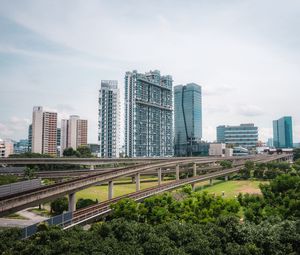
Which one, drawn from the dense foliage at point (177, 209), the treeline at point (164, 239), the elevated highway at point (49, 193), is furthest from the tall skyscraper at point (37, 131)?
the treeline at point (164, 239)

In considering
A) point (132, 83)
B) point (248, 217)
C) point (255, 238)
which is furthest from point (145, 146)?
point (255, 238)

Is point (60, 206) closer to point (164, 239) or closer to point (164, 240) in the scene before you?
point (164, 239)

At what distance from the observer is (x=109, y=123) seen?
169 m

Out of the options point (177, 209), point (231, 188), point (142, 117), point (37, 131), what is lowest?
point (231, 188)

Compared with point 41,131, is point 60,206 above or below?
below

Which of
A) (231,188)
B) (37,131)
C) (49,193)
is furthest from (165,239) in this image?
(37,131)

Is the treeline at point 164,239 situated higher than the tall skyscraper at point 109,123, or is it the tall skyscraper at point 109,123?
the tall skyscraper at point 109,123

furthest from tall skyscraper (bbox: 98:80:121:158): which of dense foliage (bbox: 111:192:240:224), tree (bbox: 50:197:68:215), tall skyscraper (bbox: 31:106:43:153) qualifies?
dense foliage (bbox: 111:192:240:224)

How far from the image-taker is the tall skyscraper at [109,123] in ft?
549

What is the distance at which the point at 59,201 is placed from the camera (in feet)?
188

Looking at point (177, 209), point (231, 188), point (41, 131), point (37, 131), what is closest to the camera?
point (177, 209)

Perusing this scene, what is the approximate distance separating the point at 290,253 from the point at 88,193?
63510 mm

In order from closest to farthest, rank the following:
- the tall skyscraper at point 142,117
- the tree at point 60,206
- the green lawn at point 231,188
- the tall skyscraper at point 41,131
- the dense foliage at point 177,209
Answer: the dense foliage at point 177,209
the tree at point 60,206
the green lawn at point 231,188
the tall skyscraper at point 142,117
the tall skyscraper at point 41,131

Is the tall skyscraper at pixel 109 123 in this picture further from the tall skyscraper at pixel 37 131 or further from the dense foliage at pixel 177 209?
the dense foliage at pixel 177 209
